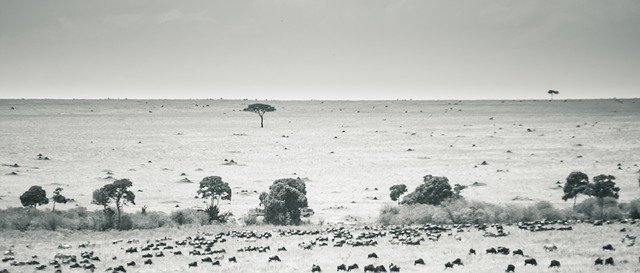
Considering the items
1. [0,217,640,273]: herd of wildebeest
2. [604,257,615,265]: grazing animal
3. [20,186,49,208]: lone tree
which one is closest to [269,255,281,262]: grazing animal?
[0,217,640,273]: herd of wildebeest

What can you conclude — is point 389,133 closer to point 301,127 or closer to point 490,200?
point 301,127

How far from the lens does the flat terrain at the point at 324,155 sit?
222 ft

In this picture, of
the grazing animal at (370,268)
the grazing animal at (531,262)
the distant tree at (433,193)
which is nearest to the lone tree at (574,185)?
the distant tree at (433,193)

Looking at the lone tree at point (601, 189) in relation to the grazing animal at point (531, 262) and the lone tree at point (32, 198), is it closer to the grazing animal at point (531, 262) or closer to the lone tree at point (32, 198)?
the grazing animal at point (531, 262)

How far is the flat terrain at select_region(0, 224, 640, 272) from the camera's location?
32.1 meters

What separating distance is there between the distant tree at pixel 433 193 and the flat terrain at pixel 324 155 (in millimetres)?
4537

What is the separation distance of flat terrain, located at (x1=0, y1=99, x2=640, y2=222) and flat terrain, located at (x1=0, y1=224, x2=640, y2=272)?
12855 millimetres

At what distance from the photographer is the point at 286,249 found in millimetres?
40219

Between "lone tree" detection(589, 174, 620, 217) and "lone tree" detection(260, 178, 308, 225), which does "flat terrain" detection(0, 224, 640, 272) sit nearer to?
Result: "lone tree" detection(260, 178, 308, 225)

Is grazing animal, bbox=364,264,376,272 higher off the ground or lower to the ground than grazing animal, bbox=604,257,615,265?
lower

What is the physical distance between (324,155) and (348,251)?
209 ft

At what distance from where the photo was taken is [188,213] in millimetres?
55062

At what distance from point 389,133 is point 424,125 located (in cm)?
2238

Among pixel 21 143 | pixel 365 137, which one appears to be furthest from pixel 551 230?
pixel 21 143
